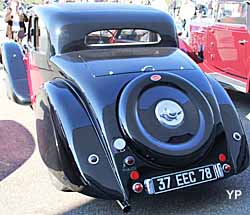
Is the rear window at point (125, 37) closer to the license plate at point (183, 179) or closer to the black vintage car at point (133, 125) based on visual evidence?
the black vintage car at point (133, 125)

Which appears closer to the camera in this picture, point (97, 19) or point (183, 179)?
point (183, 179)

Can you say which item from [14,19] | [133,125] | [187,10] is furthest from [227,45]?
[14,19]

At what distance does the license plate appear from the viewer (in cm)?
324

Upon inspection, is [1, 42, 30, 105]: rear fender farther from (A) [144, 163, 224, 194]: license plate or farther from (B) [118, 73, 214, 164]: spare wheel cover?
(A) [144, 163, 224, 194]: license plate

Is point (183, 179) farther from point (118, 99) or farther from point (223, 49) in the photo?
point (223, 49)

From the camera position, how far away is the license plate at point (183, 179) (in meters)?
3.24

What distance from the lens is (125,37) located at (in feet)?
16.0

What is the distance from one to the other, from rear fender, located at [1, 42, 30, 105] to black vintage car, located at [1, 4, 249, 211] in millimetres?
902

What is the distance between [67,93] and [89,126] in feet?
1.32

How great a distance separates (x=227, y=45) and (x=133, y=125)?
3.93m

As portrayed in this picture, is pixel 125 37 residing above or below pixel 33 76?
above

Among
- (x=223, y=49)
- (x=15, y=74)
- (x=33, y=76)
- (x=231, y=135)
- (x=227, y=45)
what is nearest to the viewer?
(x=231, y=135)

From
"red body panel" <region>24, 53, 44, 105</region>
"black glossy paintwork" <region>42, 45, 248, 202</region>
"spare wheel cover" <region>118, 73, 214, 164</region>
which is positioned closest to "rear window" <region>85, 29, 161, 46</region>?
"black glossy paintwork" <region>42, 45, 248, 202</region>

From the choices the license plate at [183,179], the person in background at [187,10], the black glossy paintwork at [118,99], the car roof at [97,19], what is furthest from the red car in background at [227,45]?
the person in background at [187,10]
